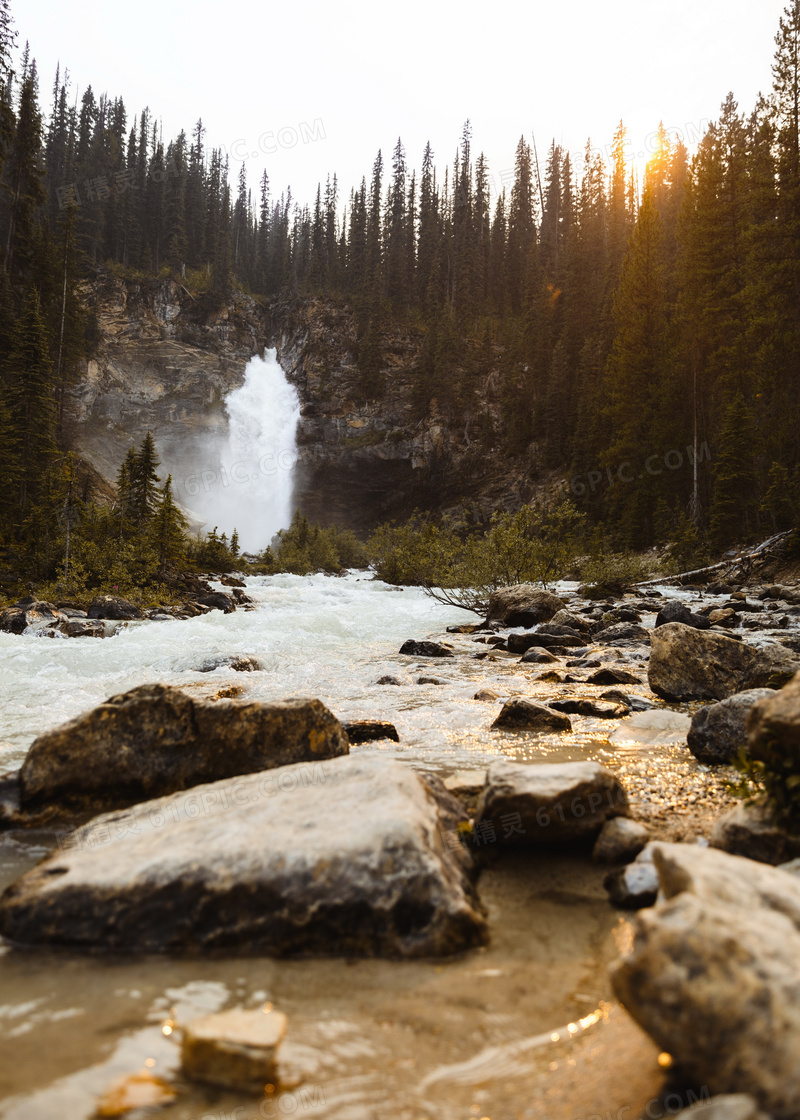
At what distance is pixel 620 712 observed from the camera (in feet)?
19.5

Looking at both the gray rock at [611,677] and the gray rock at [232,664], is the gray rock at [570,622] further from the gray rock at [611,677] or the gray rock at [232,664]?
the gray rock at [232,664]

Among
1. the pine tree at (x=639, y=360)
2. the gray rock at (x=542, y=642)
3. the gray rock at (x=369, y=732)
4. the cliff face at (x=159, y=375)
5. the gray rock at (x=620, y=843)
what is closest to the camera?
the gray rock at (x=620, y=843)

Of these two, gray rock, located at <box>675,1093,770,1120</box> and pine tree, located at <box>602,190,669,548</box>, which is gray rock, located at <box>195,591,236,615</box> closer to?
gray rock, located at <box>675,1093,770,1120</box>

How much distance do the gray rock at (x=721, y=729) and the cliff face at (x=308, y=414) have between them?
4469 centimetres

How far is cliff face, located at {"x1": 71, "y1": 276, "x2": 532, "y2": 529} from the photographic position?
53688 mm

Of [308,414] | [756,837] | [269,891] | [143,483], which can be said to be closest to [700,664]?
[756,837]

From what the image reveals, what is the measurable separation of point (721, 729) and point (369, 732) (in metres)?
2.82

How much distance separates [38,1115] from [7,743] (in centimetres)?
444

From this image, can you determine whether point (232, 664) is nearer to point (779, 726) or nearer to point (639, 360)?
point (779, 726)

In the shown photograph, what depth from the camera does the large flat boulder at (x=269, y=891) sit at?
7.32 ft

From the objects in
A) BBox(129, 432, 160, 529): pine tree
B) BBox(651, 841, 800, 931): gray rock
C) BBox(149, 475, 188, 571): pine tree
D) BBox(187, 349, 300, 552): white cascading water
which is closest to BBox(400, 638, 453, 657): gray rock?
BBox(651, 841, 800, 931): gray rock

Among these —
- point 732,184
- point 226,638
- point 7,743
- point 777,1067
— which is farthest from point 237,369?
point 777,1067

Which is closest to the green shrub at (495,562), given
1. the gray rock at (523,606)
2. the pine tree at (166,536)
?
the gray rock at (523,606)

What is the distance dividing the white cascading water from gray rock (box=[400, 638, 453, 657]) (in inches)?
1817
